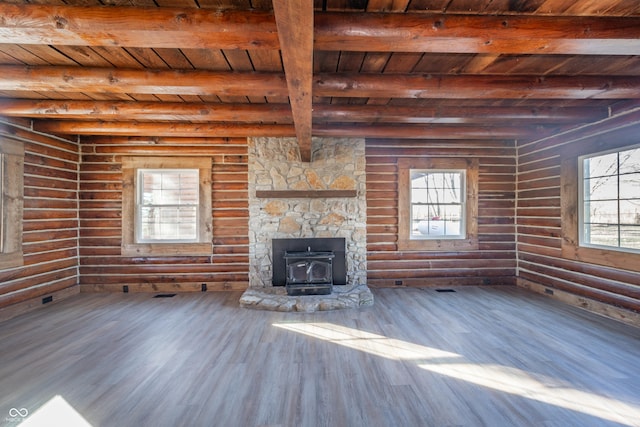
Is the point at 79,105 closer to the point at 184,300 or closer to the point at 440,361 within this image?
the point at 184,300

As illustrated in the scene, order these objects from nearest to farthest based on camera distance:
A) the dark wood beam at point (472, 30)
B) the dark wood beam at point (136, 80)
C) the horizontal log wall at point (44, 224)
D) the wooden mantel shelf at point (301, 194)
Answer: the dark wood beam at point (472, 30)
the dark wood beam at point (136, 80)
the horizontal log wall at point (44, 224)
the wooden mantel shelf at point (301, 194)

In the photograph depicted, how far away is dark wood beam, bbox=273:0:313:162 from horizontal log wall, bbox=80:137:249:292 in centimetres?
300

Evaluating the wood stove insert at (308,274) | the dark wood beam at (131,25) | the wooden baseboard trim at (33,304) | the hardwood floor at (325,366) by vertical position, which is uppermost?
the dark wood beam at (131,25)

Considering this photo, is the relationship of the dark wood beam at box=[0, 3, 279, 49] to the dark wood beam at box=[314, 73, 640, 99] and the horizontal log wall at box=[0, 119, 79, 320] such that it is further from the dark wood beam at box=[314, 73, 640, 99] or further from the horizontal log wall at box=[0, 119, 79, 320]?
the horizontal log wall at box=[0, 119, 79, 320]

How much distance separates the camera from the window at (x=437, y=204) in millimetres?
5230

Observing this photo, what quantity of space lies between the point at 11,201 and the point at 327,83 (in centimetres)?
485

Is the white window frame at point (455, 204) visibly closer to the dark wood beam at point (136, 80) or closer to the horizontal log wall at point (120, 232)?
the horizontal log wall at point (120, 232)

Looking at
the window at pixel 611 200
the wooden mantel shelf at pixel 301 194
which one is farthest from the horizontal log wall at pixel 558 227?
the wooden mantel shelf at pixel 301 194

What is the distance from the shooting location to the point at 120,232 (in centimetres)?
504

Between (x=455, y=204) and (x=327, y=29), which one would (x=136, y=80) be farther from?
(x=455, y=204)

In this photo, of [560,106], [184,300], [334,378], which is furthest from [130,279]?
[560,106]

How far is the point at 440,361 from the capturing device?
2641 millimetres

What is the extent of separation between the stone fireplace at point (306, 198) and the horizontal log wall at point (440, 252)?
0.29 meters

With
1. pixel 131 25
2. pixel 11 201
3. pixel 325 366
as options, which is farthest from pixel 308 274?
pixel 11 201
